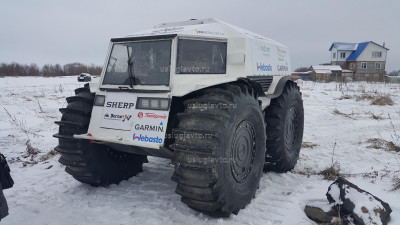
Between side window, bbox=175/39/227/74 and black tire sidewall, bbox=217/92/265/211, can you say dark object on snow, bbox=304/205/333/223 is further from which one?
side window, bbox=175/39/227/74

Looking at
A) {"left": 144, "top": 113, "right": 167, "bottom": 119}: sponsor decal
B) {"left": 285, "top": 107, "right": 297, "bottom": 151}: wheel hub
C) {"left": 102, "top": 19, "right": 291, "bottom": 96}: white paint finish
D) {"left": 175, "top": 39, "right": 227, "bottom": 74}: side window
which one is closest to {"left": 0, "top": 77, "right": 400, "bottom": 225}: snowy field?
{"left": 285, "top": 107, "right": 297, "bottom": 151}: wheel hub

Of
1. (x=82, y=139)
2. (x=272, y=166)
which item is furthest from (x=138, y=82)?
(x=272, y=166)

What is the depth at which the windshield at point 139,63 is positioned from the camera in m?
3.59

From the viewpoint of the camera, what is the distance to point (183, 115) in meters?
2.98

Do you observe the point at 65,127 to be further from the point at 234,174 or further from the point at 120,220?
the point at 234,174

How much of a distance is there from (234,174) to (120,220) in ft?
4.88

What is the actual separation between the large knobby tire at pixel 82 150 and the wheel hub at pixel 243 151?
6.35ft

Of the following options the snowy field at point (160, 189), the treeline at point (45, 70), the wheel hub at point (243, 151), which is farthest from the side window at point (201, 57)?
the treeline at point (45, 70)

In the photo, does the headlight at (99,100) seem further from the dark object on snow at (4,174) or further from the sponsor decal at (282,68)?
the sponsor decal at (282,68)

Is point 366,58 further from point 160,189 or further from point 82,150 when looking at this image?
point 82,150

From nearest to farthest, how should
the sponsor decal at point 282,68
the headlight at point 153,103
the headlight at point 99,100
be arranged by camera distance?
1. the headlight at point 153,103
2. the headlight at point 99,100
3. the sponsor decal at point 282,68

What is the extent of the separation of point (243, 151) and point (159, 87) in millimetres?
1365

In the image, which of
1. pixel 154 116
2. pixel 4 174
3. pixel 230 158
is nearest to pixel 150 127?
pixel 154 116

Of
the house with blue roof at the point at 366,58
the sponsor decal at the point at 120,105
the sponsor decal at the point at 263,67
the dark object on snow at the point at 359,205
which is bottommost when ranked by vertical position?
the dark object on snow at the point at 359,205
